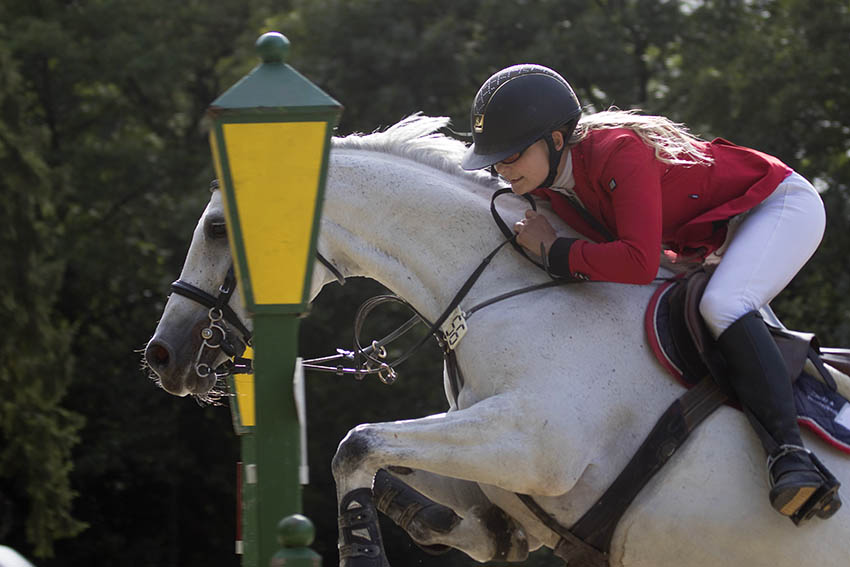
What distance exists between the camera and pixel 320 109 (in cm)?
304

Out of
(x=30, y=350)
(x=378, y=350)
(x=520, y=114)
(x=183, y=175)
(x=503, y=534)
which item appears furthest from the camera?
(x=183, y=175)

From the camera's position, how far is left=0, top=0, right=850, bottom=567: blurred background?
1241 centimetres

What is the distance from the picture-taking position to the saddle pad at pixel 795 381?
398 centimetres

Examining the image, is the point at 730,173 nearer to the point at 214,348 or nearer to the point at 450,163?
the point at 450,163

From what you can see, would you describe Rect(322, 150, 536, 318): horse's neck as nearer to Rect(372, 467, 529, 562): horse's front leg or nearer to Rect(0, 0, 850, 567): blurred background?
Rect(372, 467, 529, 562): horse's front leg

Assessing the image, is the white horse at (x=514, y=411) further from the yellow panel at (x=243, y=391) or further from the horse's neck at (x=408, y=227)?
the yellow panel at (x=243, y=391)

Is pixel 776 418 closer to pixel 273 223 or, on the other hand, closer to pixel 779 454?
pixel 779 454

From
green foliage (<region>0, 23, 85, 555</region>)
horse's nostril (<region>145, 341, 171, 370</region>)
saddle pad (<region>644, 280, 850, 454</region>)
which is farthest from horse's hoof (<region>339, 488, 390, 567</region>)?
green foliage (<region>0, 23, 85, 555</region>)

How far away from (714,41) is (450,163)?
10.4 meters

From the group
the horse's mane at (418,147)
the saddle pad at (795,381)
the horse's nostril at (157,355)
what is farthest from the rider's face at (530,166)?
the horse's nostril at (157,355)

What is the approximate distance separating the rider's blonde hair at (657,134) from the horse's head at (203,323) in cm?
134

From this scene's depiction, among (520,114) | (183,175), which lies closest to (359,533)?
(520,114)

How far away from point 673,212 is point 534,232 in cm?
48

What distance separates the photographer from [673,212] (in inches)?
161
